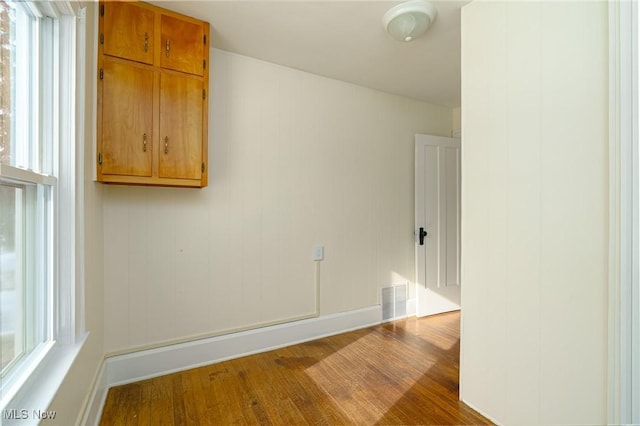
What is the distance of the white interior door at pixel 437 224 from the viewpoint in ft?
10.8

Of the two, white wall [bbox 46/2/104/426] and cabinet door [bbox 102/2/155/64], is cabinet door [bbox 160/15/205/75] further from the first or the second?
white wall [bbox 46/2/104/426]

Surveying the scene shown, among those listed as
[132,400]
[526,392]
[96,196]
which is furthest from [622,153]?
[132,400]

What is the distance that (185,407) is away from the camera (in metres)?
1.75

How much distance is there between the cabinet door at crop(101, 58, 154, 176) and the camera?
5.57ft

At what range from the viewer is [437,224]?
3.40 meters

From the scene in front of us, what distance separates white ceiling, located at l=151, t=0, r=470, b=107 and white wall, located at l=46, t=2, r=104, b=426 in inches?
30.1

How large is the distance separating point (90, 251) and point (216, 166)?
3.40ft

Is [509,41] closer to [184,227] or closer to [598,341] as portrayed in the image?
[598,341]

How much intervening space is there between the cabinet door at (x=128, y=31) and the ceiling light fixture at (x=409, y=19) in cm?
148

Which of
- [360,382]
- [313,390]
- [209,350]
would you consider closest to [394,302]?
[360,382]

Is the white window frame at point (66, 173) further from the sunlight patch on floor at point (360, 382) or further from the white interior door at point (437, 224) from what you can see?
the white interior door at point (437, 224)

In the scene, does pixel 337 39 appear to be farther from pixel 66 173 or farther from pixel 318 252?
pixel 66 173

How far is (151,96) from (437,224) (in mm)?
2969

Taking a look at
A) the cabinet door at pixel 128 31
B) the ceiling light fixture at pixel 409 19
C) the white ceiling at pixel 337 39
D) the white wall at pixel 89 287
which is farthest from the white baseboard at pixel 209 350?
the ceiling light fixture at pixel 409 19
